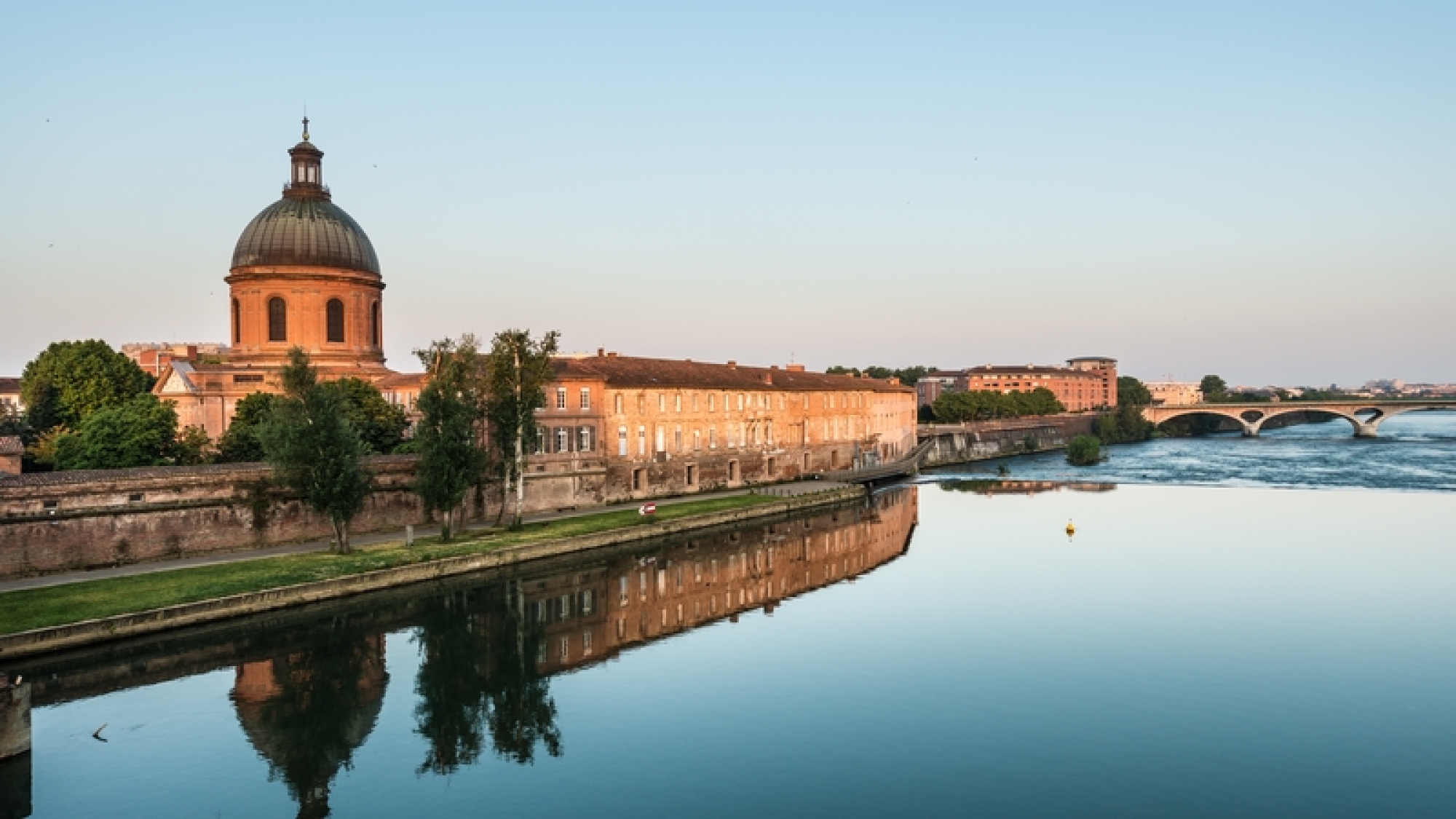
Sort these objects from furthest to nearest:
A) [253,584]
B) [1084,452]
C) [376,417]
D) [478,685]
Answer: [1084,452]
[376,417]
[253,584]
[478,685]

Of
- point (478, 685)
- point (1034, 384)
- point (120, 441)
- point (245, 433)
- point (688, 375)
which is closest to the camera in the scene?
point (478, 685)

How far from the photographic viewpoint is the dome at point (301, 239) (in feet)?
174

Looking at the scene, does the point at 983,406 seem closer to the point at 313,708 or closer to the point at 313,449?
the point at 313,449

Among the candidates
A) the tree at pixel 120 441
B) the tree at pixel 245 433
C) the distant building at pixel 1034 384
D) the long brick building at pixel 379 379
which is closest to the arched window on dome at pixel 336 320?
the long brick building at pixel 379 379

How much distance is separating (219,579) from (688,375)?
1284 inches

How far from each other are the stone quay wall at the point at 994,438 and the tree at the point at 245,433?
56662mm

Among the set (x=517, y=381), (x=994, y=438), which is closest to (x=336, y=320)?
(x=517, y=381)

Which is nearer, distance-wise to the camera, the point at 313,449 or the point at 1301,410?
the point at 313,449

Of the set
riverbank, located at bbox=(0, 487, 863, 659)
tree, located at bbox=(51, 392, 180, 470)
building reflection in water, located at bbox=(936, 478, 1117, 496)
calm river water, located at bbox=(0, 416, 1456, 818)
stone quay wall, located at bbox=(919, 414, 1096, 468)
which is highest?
tree, located at bbox=(51, 392, 180, 470)

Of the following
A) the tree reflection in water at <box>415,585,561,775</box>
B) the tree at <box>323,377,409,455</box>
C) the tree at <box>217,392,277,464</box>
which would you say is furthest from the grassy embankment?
the tree at <box>217,392,277,464</box>

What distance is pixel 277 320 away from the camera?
175ft

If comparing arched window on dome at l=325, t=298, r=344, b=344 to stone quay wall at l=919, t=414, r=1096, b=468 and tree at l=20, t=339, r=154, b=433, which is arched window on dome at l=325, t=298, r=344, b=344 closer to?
tree at l=20, t=339, r=154, b=433

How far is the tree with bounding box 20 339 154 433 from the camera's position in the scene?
53125 millimetres

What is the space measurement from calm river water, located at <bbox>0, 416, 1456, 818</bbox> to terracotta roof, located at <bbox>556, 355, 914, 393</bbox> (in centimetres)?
1354
